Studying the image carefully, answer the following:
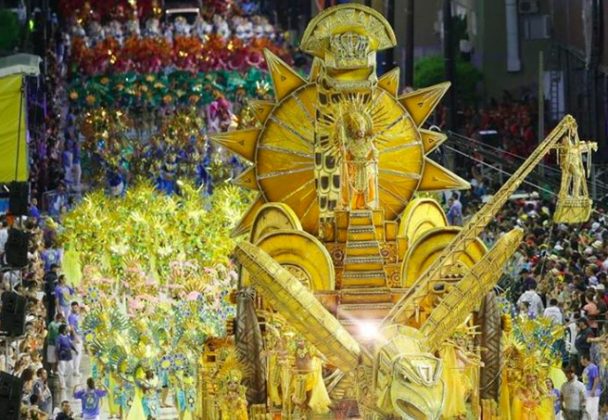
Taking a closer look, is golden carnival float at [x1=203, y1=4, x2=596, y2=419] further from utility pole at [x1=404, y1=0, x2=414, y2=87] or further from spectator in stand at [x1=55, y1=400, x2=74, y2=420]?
utility pole at [x1=404, y1=0, x2=414, y2=87]

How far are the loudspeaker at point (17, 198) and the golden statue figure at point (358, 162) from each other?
16.9 feet

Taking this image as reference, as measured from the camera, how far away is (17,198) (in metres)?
34.5

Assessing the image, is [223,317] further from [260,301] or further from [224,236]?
[224,236]

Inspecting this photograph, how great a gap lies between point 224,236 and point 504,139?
1240 cm

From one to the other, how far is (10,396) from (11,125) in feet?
30.6

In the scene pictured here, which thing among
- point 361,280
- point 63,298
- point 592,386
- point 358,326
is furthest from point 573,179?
point 63,298

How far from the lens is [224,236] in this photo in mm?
47719

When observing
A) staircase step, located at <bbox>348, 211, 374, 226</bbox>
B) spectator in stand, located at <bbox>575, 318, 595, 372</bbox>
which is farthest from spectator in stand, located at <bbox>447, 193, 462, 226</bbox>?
staircase step, located at <bbox>348, 211, 374, 226</bbox>

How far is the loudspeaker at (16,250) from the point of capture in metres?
33.8

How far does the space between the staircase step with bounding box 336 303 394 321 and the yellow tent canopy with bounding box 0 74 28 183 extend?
9386 mm

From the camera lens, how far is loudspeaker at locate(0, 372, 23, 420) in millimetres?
30000

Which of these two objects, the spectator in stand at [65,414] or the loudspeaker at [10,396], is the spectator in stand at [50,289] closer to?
the spectator in stand at [65,414]

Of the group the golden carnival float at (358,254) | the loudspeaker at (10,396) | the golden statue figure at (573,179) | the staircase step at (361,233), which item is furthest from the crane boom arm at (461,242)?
the loudspeaker at (10,396)

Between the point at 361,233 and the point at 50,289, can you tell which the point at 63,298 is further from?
the point at 361,233
